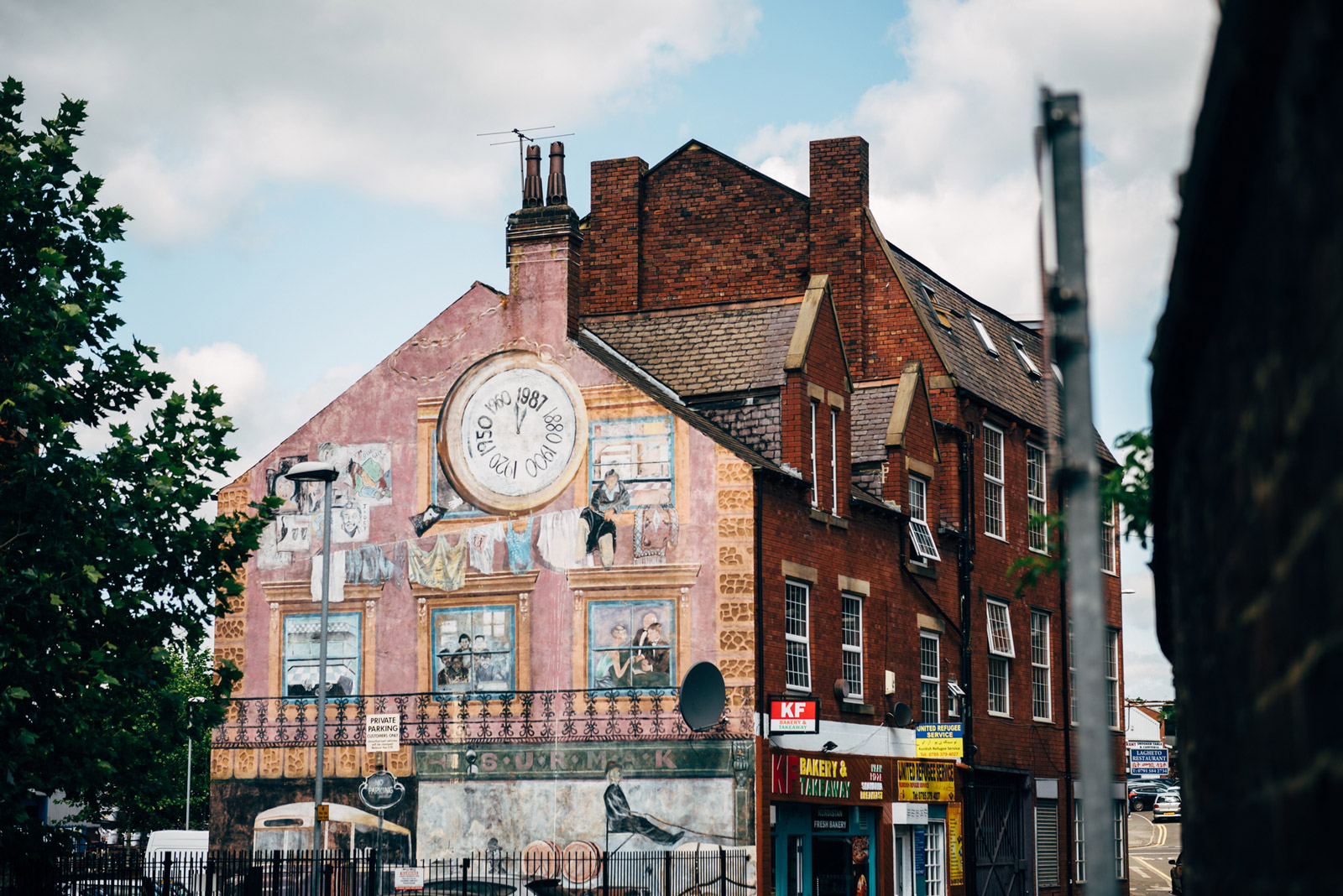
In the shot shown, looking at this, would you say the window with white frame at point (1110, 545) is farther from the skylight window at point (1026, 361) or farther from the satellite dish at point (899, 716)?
the satellite dish at point (899, 716)

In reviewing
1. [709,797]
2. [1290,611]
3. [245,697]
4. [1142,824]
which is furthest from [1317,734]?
[1142,824]

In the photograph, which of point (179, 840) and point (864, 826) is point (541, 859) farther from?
point (179, 840)

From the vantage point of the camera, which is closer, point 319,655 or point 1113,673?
point 319,655

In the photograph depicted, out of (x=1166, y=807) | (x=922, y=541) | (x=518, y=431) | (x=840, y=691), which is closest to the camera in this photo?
(x=840, y=691)

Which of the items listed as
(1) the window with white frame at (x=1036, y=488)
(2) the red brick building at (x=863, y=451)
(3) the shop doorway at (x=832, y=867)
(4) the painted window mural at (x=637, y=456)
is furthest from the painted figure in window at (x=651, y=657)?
(1) the window with white frame at (x=1036, y=488)

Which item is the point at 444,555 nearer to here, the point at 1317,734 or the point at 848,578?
the point at 848,578

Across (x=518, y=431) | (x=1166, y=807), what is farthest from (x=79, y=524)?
(x=1166, y=807)

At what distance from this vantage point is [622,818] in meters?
28.4

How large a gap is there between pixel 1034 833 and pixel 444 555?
657 inches

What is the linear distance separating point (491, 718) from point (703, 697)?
442cm

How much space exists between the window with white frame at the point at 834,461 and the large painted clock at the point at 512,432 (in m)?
5.10

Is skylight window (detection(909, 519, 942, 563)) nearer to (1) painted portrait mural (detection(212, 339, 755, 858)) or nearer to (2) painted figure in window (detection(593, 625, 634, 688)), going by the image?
(1) painted portrait mural (detection(212, 339, 755, 858))

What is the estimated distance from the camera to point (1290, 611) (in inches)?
171

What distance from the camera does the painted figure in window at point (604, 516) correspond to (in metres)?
29.6
